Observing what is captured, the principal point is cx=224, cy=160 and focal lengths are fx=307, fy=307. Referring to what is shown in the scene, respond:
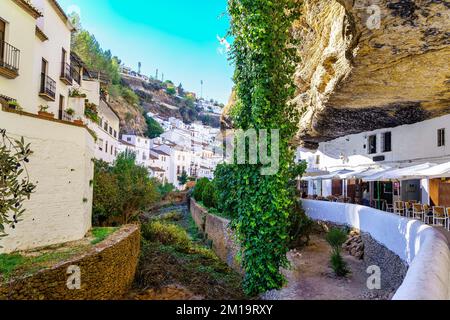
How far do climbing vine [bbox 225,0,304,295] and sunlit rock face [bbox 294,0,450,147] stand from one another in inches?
75.6

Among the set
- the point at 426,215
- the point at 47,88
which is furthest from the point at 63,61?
the point at 426,215

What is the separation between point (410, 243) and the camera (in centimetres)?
621

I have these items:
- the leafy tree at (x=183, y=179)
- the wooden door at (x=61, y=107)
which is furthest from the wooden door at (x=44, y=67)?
the leafy tree at (x=183, y=179)

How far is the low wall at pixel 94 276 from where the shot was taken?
22.5 ft

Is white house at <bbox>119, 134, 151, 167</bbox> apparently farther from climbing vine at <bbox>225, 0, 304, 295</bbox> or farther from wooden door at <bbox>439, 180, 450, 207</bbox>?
climbing vine at <bbox>225, 0, 304, 295</bbox>

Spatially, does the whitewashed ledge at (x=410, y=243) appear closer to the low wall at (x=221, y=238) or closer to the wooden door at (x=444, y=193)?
the low wall at (x=221, y=238)

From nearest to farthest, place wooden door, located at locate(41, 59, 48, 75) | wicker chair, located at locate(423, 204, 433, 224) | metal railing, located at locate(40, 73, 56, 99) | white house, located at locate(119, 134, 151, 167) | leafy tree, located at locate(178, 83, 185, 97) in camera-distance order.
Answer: wicker chair, located at locate(423, 204, 433, 224), metal railing, located at locate(40, 73, 56, 99), wooden door, located at locate(41, 59, 48, 75), white house, located at locate(119, 134, 151, 167), leafy tree, located at locate(178, 83, 185, 97)

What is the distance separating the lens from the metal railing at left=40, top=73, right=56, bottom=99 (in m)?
15.2

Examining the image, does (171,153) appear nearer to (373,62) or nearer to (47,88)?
(47,88)

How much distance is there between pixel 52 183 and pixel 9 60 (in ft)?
21.3

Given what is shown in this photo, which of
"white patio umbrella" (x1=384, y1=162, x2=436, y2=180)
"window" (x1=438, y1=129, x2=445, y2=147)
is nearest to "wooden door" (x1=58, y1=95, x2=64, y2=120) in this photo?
"white patio umbrella" (x1=384, y1=162, x2=436, y2=180)

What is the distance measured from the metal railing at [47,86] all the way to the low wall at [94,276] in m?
8.28
